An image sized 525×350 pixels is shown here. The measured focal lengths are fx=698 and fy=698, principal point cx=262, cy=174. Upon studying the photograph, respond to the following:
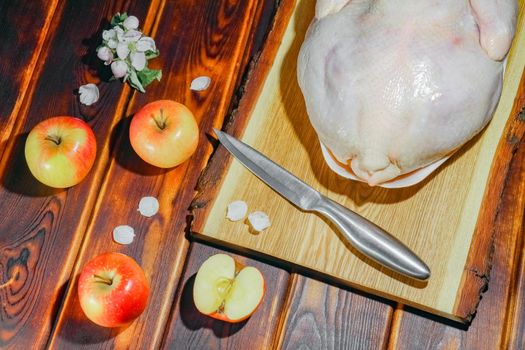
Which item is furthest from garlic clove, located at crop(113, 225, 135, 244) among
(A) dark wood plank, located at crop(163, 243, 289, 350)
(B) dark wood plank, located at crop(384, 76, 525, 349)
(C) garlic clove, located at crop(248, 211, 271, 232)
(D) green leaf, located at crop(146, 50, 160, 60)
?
(B) dark wood plank, located at crop(384, 76, 525, 349)

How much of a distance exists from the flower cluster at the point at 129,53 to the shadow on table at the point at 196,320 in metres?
0.39

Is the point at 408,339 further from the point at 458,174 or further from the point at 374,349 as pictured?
the point at 458,174

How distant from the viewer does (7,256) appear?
1236mm

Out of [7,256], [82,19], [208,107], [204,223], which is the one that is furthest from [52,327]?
[82,19]

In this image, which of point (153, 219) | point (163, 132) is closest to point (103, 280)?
point (153, 219)

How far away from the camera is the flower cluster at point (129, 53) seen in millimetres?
1295

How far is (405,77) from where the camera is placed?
0.99 metres

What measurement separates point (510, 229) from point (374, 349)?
1.03ft

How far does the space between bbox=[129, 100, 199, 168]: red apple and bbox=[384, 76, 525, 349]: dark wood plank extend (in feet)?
1.54

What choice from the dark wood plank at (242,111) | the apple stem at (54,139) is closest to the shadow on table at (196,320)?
the dark wood plank at (242,111)

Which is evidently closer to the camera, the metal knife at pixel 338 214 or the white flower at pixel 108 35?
the metal knife at pixel 338 214

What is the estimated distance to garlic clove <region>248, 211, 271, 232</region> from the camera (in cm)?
116

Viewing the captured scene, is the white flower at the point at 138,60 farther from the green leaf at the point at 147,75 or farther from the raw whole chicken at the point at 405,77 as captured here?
the raw whole chicken at the point at 405,77

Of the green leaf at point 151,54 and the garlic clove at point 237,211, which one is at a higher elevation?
the green leaf at point 151,54
